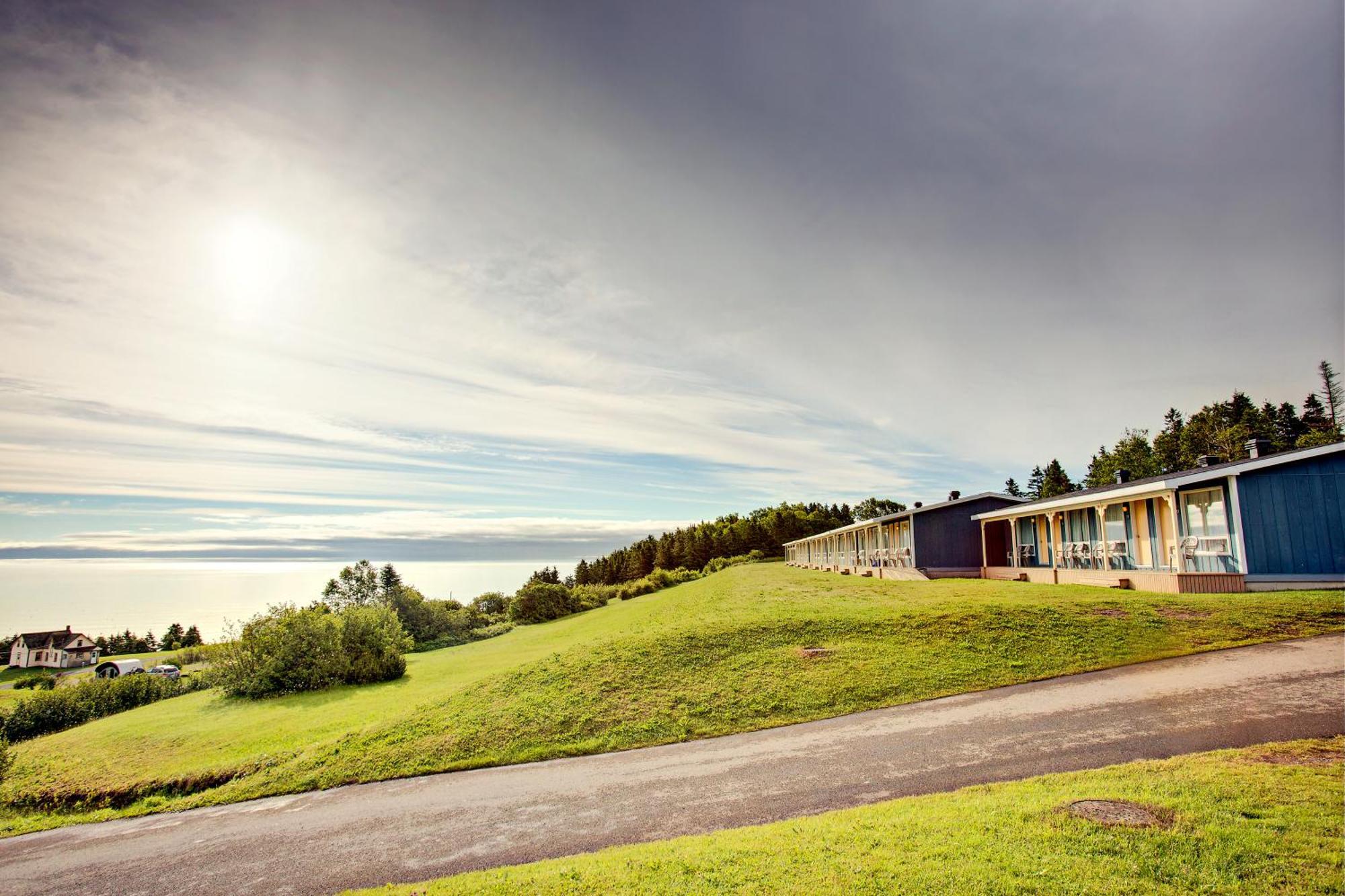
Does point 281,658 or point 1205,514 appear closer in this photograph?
point 1205,514

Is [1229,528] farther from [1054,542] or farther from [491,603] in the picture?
[491,603]

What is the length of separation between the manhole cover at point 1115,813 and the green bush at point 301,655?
1029 inches

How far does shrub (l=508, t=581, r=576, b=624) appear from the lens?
50.3 m

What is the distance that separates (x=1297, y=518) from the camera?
16969mm

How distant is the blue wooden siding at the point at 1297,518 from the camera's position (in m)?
16.8

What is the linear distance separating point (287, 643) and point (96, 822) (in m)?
14.2

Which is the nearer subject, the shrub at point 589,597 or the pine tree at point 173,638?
the shrub at point 589,597

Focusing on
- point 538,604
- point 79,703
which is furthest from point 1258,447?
point 79,703

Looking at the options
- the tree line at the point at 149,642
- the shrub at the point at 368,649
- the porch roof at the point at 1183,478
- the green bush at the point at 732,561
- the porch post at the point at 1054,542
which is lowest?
the tree line at the point at 149,642

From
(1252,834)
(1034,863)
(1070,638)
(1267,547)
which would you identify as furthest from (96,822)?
(1267,547)

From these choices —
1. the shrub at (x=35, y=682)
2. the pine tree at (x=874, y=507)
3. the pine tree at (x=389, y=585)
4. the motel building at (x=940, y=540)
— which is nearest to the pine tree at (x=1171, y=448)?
the pine tree at (x=874, y=507)

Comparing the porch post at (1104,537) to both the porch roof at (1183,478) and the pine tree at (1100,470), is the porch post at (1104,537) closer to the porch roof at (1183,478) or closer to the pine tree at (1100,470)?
the porch roof at (1183,478)

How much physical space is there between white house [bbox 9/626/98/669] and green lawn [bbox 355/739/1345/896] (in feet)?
299

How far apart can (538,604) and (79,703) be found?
91.3 feet
